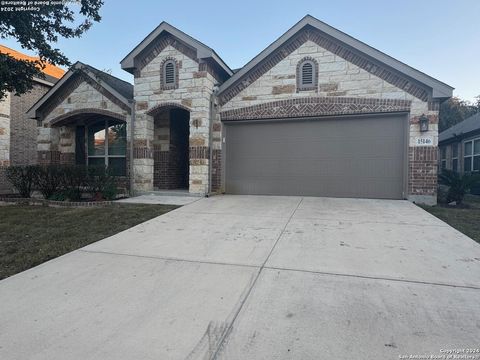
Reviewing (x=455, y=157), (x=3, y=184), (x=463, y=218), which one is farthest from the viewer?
(x=455, y=157)

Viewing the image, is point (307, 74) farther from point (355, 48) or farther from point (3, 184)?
point (3, 184)

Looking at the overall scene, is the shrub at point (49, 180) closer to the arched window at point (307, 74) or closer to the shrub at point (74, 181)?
the shrub at point (74, 181)

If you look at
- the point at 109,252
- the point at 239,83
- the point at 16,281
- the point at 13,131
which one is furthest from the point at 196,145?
the point at 13,131

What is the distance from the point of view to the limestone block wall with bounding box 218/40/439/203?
355 inches

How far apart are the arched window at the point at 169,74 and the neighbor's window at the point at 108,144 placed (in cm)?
269

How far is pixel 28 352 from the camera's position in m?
2.30

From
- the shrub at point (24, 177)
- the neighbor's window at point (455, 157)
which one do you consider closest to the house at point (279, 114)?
the shrub at point (24, 177)

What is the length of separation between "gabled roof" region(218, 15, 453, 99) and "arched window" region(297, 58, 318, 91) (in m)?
0.94

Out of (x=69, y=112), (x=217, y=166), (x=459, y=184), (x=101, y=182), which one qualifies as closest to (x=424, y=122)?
(x=459, y=184)

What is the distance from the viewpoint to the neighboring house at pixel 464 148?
44.5ft

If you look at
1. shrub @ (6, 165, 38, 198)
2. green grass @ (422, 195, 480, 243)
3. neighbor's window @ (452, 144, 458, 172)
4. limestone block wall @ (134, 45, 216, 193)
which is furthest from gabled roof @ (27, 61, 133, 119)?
neighbor's window @ (452, 144, 458, 172)

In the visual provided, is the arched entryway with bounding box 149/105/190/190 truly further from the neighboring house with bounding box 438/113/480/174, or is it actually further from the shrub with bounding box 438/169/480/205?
the neighboring house with bounding box 438/113/480/174

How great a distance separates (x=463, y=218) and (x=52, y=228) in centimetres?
907

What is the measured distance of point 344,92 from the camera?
965 cm
